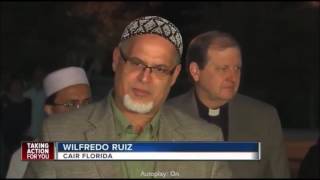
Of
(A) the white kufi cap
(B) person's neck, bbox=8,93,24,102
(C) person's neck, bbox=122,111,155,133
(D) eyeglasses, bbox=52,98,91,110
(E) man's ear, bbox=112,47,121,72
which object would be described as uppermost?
(E) man's ear, bbox=112,47,121,72

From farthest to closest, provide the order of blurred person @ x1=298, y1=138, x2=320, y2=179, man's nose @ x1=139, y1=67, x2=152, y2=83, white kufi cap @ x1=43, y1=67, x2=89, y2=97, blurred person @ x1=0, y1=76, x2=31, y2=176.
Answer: blurred person @ x1=0, y1=76, x2=31, y2=176 → blurred person @ x1=298, y1=138, x2=320, y2=179 → white kufi cap @ x1=43, y1=67, x2=89, y2=97 → man's nose @ x1=139, y1=67, x2=152, y2=83

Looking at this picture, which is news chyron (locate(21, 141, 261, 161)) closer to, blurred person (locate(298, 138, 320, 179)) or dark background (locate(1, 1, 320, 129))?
dark background (locate(1, 1, 320, 129))

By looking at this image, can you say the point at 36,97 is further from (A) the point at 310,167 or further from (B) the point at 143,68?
(A) the point at 310,167

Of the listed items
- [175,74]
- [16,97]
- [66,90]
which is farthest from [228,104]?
[16,97]

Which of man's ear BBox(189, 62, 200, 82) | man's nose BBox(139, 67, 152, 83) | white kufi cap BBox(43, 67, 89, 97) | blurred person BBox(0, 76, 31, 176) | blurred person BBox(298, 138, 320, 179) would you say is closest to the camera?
man's nose BBox(139, 67, 152, 83)

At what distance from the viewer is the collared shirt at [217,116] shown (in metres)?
Result: 1.99

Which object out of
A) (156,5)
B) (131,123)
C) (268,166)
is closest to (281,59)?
(156,5)

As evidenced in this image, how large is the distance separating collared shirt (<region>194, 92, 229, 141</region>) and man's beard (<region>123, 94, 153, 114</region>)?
0.19 meters

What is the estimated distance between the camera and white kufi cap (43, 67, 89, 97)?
6.81 feet

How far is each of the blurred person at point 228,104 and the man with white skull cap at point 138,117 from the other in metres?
0.07

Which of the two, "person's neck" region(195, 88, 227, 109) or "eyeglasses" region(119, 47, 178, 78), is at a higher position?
"eyeglasses" region(119, 47, 178, 78)

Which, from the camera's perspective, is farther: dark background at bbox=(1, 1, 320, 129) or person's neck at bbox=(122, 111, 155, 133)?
dark background at bbox=(1, 1, 320, 129)

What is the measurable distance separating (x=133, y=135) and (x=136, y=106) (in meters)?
0.09

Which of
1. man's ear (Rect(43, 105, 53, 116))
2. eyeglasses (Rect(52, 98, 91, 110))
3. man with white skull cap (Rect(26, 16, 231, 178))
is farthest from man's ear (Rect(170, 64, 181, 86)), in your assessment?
man's ear (Rect(43, 105, 53, 116))
